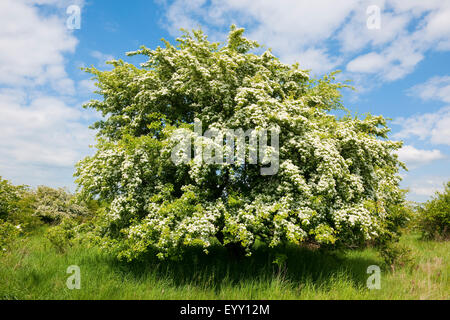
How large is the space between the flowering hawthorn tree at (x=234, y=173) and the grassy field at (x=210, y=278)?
123 centimetres

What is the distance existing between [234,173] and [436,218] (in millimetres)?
23192

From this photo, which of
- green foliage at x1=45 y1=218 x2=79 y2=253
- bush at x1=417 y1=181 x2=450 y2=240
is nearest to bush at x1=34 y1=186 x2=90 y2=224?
green foliage at x1=45 y1=218 x2=79 y2=253

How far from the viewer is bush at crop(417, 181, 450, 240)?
76.7 feet

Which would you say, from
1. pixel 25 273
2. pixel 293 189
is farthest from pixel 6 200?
pixel 293 189

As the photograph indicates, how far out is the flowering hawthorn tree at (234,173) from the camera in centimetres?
990

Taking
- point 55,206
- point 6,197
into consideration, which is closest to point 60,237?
point 6,197

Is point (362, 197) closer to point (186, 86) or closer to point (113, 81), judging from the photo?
point (186, 86)

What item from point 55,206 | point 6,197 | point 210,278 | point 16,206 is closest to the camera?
point 210,278

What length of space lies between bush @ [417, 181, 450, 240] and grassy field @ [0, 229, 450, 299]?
9562mm

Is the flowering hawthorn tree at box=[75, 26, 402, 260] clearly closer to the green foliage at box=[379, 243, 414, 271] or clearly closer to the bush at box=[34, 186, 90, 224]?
the green foliage at box=[379, 243, 414, 271]

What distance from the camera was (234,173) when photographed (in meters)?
11.7

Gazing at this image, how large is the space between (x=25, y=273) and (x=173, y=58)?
1130 cm

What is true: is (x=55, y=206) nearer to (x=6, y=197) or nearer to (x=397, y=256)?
(x=6, y=197)

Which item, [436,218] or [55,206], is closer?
[436,218]
